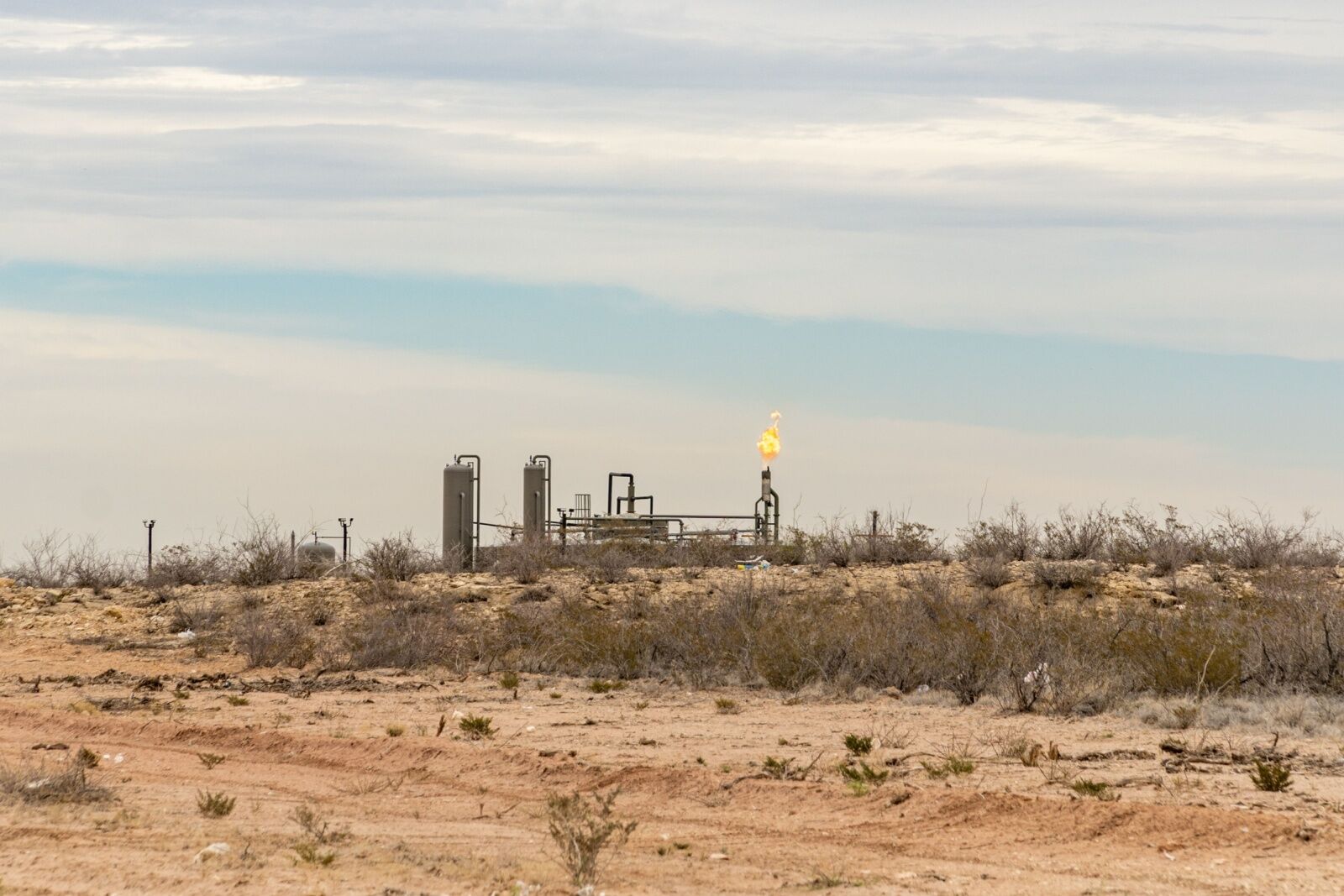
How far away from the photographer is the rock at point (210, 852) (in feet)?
25.5

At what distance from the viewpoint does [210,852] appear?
790cm

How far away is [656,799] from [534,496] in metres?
24.4

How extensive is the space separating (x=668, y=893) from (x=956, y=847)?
207cm

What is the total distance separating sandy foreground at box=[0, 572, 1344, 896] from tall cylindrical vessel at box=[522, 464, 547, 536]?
16.6 meters

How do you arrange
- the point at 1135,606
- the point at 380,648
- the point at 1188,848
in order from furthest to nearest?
the point at 1135,606, the point at 380,648, the point at 1188,848

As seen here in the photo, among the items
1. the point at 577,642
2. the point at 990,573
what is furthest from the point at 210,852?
the point at 990,573

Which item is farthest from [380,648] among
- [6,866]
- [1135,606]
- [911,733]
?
[6,866]

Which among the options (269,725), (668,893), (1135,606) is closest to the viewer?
(668,893)

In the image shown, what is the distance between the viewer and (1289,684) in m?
15.4

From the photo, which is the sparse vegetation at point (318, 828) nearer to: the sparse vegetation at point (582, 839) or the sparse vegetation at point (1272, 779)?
the sparse vegetation at point (582, 839)

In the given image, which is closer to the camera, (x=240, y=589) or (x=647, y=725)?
(x=647, y=725)

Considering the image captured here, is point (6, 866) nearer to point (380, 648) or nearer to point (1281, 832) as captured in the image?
point (1281, 832)

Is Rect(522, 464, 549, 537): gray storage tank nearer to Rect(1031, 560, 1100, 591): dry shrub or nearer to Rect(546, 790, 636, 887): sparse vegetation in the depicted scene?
Rect(1031, 560, 1100, 591): dry shrub

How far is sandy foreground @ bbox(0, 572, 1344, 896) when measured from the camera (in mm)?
7602
